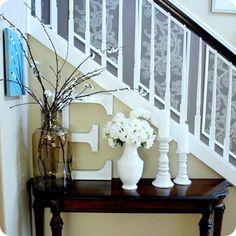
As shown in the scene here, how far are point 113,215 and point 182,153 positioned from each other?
621mm

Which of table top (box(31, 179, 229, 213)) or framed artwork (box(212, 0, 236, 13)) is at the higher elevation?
framed artwork (box(212, 0, 236, 13))

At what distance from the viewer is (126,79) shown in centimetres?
229

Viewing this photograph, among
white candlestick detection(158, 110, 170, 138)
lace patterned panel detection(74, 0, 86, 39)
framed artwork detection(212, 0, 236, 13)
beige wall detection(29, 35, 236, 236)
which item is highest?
framed artwork detection(212, 0, 236, 13)

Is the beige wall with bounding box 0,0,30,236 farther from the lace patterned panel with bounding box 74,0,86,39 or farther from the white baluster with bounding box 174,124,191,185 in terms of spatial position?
the white baluster with bounding box 174,124,191,185

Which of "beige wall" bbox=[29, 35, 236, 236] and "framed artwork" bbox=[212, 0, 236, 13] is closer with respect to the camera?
"beige wall" bbox=[29, 35, 236, 236]

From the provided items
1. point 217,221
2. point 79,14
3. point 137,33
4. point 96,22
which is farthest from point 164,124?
point 79,14

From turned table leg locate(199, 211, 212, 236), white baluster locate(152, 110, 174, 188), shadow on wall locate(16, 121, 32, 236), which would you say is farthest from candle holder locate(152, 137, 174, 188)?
shadow on wall locate(16, 121, 32, 236)

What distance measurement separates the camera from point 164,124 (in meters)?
1.76

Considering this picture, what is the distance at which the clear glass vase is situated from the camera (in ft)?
5.54

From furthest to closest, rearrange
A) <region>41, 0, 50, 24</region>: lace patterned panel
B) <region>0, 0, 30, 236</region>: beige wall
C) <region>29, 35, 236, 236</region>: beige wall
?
1. <region>41, 0, 50, 24</region>: lace patterned panel
2. <region>29, 35, 236, 236</region>: beige wall
3. <region>0, 0, 30, 236</region>: beige wall

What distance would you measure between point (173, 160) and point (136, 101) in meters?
0.46

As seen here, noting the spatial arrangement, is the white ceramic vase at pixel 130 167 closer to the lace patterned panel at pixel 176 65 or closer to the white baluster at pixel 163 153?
the white baluster at pixel 163 153

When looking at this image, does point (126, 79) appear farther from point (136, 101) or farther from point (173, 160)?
A: point (173, 160)

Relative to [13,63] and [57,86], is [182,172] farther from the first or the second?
[13,63]
